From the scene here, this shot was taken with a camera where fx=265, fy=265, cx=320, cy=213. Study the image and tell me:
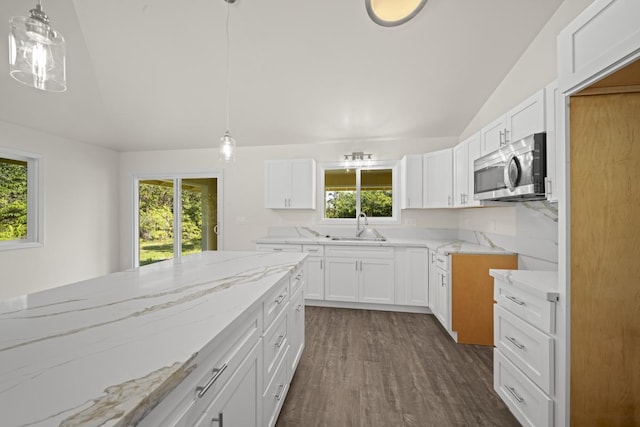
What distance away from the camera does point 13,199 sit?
346 cm

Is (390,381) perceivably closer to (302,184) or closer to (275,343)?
(275,343)

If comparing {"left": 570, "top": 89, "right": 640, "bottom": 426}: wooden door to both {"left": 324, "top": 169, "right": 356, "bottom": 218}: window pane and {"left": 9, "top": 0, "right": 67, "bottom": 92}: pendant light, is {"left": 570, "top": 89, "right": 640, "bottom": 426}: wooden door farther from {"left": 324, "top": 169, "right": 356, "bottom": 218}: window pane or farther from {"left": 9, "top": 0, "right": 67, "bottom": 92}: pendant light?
{"left": 324, "top": 169, "right": 356, "bottom": 218}: window pane

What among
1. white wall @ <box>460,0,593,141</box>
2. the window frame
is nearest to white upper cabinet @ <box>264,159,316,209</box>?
the window frame

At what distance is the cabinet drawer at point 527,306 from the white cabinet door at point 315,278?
2.14 meters

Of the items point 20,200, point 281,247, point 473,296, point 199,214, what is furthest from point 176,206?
point 473,296

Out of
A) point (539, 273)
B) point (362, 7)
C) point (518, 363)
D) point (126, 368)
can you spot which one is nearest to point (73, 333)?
point (126, 368)

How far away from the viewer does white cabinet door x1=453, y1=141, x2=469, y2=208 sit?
2830 millimetres

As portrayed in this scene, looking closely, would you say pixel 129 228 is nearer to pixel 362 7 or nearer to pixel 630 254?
pixel 362 7

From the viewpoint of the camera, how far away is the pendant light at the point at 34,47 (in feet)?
3.62

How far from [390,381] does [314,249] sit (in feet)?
6.11

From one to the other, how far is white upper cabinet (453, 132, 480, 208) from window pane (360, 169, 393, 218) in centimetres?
112

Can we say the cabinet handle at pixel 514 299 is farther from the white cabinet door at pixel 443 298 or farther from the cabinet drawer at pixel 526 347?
the white cabinet door at pixel 443 298

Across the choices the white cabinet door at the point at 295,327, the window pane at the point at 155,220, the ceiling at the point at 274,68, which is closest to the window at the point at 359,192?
the ceiling at the point at 274,68

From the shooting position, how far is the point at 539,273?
1.69 m
